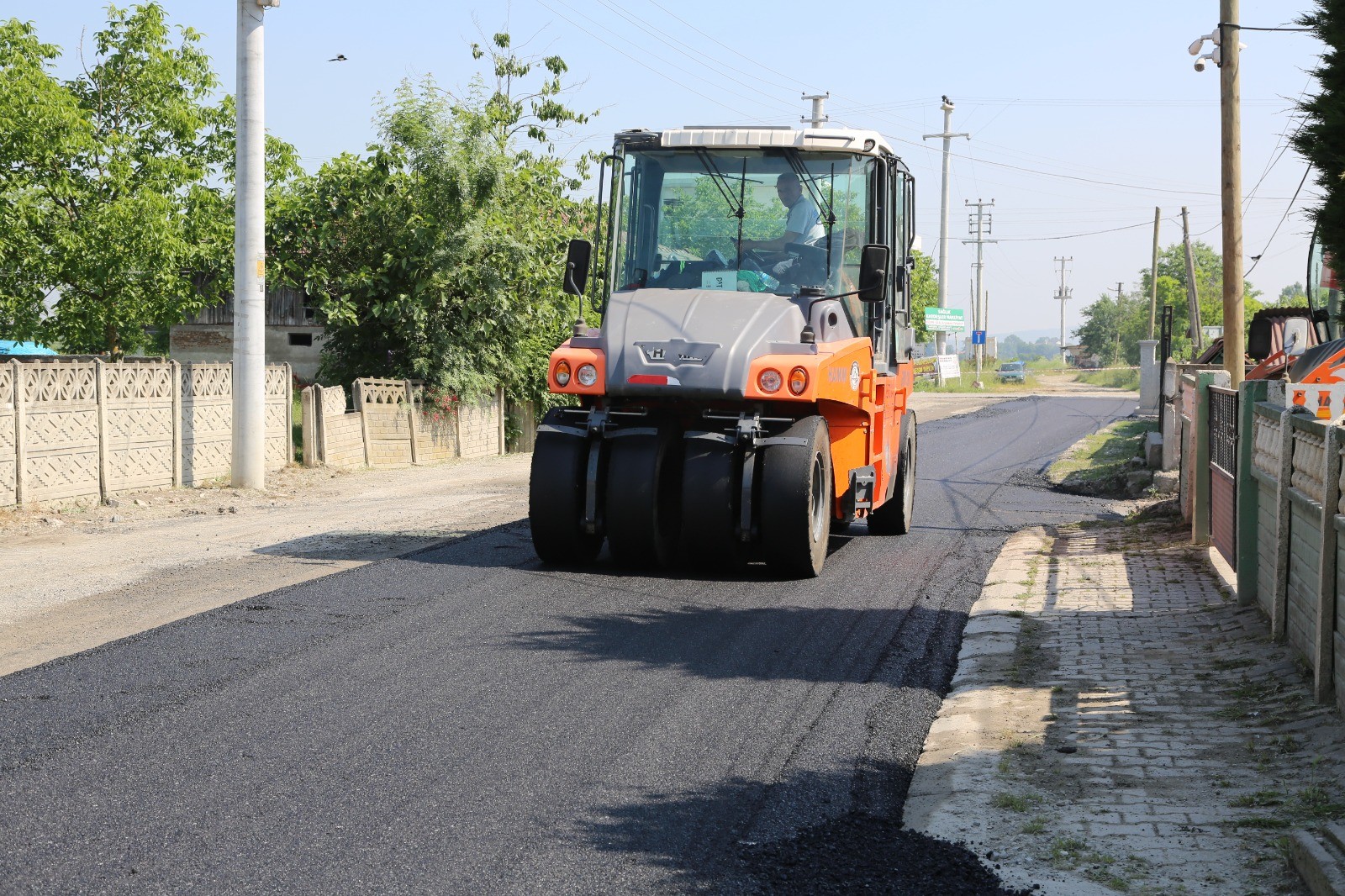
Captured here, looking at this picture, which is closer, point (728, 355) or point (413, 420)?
point (728, 355)

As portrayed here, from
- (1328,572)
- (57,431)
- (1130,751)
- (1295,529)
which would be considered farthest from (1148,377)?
(1130,751)

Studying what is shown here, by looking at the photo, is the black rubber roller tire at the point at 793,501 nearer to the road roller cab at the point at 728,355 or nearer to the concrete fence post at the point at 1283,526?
the road roller cab at the point at 728,355

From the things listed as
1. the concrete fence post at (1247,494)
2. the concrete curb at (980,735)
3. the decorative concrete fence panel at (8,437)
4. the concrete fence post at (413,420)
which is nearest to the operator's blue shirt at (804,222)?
the concrete curb at (980,735)

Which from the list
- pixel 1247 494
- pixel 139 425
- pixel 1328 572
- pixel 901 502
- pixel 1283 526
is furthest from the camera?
pixel 139 425

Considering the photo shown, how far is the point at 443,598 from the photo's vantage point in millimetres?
9281

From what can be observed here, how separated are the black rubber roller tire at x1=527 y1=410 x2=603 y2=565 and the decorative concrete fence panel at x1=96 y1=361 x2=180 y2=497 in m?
6.85

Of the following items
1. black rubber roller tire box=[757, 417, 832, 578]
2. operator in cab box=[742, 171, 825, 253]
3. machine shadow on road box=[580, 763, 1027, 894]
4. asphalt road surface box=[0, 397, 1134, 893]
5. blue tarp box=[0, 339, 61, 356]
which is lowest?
machine shadow on road box=[580, 763, 1027, 894]

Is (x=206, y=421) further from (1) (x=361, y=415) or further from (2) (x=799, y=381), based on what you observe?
(2) (x=799, y=381)

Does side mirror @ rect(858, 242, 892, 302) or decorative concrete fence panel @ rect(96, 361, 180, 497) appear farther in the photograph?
decorative concrete fence panel @ rect(96, 361, 180, 497)

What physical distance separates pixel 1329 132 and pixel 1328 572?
2.82 m

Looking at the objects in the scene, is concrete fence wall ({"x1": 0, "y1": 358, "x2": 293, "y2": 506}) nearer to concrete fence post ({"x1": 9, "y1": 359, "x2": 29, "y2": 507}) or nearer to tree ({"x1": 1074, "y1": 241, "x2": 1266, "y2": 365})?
→ concrete fence post ({"x1": 9, "y1": 359, "x2": 29, "y2": 507})

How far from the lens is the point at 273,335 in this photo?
→ 3375 cm

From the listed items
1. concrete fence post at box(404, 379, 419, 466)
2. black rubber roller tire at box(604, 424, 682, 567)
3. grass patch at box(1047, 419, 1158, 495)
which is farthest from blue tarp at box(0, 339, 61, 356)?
grass patch at box(1047, 419, 1158, 495)

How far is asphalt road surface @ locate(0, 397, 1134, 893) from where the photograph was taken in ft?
15.0
